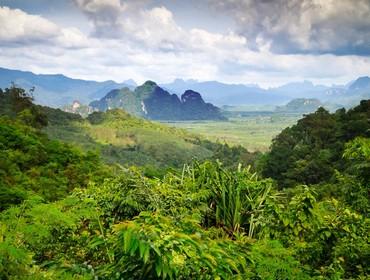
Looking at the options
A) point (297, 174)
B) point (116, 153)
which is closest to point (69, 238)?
point (297, 174)

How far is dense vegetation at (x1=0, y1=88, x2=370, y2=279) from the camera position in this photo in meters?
2.48

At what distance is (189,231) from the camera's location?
327 centimetres

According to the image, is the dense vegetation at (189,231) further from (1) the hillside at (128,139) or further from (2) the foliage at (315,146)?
(1) the hillside at (128,139)

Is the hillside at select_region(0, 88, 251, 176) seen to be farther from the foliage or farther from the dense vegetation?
the dense vegetation

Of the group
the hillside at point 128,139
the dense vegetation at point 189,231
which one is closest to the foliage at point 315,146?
the hillside at point 128,139

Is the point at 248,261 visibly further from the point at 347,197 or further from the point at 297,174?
the point at 297,174

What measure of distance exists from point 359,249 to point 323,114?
37.0 metres

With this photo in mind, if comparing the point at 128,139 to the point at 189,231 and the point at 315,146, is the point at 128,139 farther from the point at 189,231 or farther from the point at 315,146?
the point at 189,231

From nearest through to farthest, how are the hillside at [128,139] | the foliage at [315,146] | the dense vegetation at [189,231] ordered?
the dense vegetation at [189,231], the foliage at [315,146], the hillside at [128,139]

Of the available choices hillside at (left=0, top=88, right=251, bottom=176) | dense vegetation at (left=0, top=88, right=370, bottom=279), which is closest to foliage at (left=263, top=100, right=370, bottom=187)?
hillside at (left=0, top=88, right=251, bottom=176)

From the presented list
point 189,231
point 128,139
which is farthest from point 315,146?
point 128,139

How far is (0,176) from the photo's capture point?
57.6 feet

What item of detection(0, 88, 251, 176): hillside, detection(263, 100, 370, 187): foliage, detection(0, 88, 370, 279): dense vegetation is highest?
detection(0, 88, 370, 279): dense vegetation

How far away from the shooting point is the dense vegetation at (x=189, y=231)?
97.7 inches
